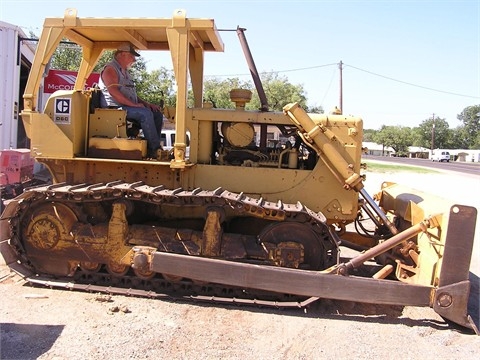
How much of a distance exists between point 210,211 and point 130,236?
3.30 ft

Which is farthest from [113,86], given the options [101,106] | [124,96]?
[101,106]

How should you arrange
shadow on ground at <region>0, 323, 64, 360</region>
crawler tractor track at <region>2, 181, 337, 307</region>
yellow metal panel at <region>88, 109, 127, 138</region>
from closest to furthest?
1. shadow on ground at <region>0, 323, 64, 360</region>
2. crawler tractor track at <region>2, 181, 337, 307</region>
3. yellow metal panel at <region>88, 109, 127, 138</region>

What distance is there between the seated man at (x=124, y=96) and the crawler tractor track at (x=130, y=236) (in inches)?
32.8

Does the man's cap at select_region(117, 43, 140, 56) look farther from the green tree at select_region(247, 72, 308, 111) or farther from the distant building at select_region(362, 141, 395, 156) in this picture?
the distant building at select_region(362, 141, 395, 156)

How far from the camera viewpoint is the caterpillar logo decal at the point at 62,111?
18.2ft

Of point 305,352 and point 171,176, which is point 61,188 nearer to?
point 171,176

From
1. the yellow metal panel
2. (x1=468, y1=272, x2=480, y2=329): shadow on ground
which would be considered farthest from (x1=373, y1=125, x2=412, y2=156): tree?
the yellow metal panel

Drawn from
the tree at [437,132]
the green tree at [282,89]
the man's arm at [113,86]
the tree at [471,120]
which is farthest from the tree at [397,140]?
the man's arm at [113,86]

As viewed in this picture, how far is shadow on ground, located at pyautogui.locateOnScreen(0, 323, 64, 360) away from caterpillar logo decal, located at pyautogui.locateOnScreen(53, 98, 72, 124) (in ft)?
8.03

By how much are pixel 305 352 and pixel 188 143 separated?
313cm

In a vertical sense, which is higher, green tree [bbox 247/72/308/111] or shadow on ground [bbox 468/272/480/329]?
green tree [bbox 247/72/308/111]

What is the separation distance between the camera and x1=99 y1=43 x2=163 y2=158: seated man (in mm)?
5773

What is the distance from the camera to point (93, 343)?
3.91 metres

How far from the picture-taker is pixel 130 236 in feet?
17.3
